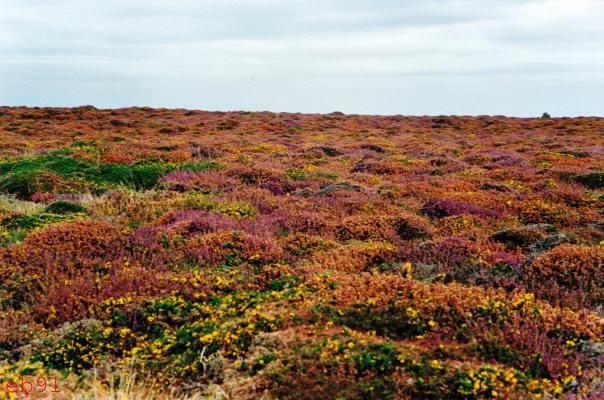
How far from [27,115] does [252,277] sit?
47.2m

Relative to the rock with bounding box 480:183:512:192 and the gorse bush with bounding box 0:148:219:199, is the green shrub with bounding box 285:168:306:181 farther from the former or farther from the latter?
the rock with bounding box 480:183:512:192

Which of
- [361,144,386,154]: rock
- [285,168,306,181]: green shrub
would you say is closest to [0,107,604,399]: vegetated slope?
[285,168,306,181]: green shrub

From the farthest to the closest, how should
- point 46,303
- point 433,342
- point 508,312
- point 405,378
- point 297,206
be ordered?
point 297,206
point 46,303
point 508,312
point 433,342
point 405,378

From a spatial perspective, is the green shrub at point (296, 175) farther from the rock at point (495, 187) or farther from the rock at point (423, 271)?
the rock at point (423, 271)

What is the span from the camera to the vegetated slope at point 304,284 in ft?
15.9

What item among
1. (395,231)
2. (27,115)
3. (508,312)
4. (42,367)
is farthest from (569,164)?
(27,115)

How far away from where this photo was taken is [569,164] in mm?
21891

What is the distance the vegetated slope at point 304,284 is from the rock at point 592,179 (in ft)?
Result: 0.20

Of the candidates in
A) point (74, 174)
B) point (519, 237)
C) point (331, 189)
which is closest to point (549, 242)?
point (519, 237)

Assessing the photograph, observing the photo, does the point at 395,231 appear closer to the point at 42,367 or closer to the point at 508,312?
the point at 508,312

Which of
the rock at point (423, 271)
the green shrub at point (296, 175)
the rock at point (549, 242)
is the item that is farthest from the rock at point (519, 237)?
the green shrub at point (296, 175)

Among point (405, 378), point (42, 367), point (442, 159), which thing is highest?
point (442, 159)

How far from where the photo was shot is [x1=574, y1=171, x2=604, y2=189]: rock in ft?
53.4

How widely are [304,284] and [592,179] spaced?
13.9 metres
